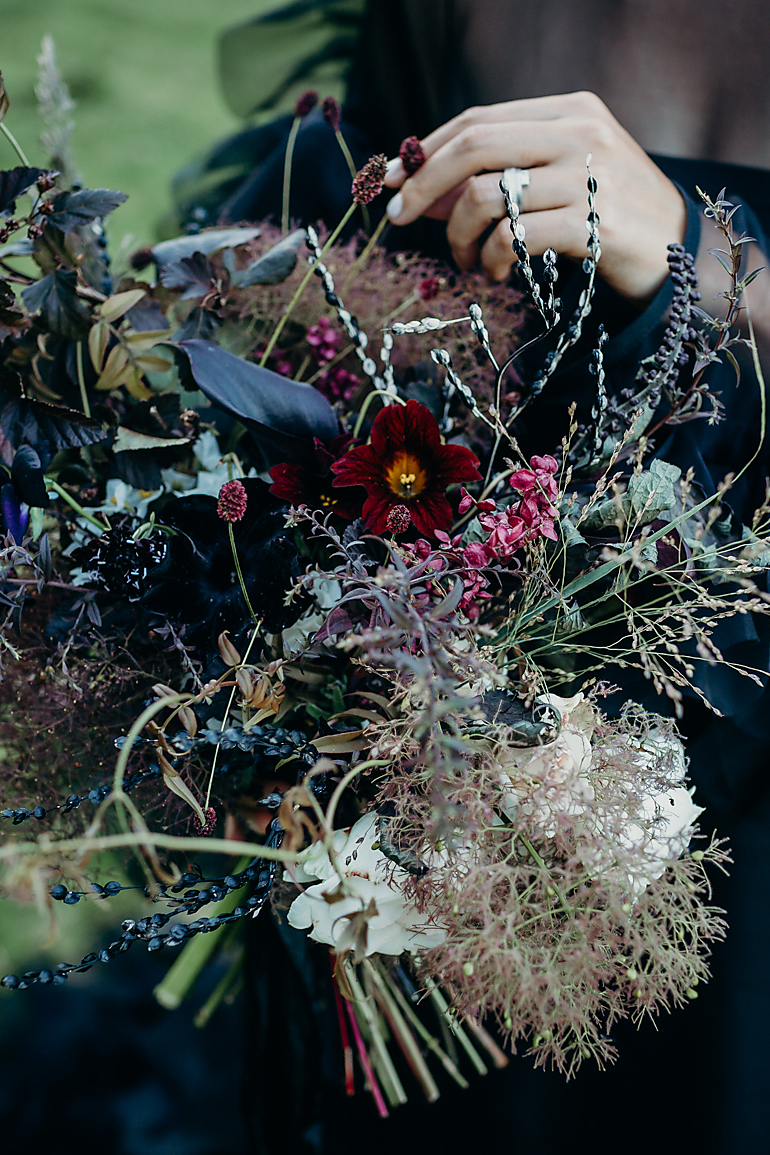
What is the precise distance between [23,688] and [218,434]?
0.85 ft

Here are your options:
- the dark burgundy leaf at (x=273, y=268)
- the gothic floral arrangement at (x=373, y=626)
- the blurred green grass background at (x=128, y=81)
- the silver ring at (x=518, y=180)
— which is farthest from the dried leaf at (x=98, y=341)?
the blurred green grass background at (x=128, y=81)

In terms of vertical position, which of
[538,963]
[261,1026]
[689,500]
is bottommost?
[261,1026]

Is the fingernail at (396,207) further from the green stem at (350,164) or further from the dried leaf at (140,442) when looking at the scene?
the dried leaf at (140,442)

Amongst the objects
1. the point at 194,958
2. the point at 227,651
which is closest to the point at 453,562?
the point at 227,651

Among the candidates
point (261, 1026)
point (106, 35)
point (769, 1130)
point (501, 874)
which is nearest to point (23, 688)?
point (501, 874)

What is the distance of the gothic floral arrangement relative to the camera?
43 centimetres

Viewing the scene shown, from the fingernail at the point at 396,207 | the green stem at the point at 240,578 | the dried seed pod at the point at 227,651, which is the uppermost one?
the fingernail at the point at 396,207

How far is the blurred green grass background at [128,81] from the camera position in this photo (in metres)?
1.53

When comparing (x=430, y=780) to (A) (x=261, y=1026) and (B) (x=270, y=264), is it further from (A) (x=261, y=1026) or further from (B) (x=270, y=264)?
(A) (x=261, y=1026)

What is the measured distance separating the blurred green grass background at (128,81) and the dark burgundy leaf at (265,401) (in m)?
1.20

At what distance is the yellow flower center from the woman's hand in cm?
24

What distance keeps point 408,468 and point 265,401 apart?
11cm

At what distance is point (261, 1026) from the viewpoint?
0.80 meters

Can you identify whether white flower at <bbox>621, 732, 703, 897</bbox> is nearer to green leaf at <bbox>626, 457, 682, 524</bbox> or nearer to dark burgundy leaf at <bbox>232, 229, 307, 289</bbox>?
green leaf at <bbox>626, 457, 682, 524</bbox>
